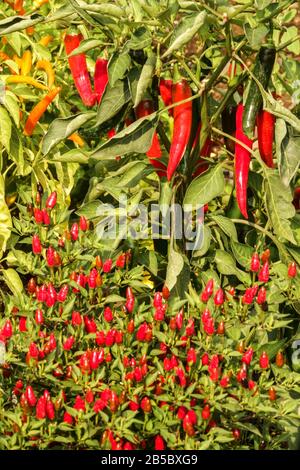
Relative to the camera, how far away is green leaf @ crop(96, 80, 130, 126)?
11.7 feet

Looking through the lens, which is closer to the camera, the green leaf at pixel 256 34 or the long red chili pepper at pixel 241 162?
the green leaf at pixel 256 34

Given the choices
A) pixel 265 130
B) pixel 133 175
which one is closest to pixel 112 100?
pixel 133 175

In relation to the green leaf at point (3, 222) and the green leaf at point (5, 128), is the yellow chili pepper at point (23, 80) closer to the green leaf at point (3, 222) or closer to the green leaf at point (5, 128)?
the green leaf at point (5, 128)

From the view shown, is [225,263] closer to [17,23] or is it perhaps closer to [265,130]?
[265,130]

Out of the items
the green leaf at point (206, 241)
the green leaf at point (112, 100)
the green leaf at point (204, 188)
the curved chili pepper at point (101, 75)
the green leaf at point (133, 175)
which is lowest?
the green leaf at point (206, 241)

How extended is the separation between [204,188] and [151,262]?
33cm

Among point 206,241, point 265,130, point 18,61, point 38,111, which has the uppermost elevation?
point 18,61

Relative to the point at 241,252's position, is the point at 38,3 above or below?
above

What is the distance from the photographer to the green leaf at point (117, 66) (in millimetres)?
3420

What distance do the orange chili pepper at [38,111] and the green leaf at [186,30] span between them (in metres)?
0.93

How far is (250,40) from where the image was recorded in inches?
128

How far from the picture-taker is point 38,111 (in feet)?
13.4

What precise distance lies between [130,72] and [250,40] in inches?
18.5

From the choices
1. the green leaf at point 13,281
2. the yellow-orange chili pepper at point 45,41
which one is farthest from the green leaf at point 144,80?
the yellow-orange chili pepper at point 45,41
